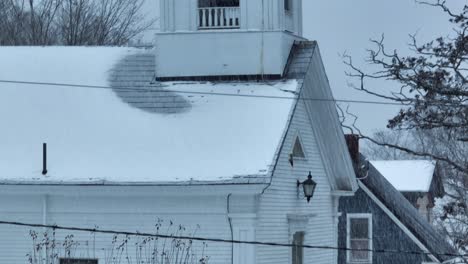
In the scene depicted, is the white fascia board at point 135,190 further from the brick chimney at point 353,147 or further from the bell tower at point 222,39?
the brick chimney at point 353,147

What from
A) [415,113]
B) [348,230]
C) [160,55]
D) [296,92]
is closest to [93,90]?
[160,55]

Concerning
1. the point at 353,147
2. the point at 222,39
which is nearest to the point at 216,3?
the point at 222,39

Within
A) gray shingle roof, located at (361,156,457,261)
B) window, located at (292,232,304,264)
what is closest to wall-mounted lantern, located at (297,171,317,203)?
window, located at (292,232,304,264)

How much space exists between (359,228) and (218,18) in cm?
1181

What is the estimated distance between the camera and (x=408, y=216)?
35625 millimetres

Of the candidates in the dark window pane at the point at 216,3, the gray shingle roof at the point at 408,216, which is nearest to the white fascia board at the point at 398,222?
the gray shingle roof at the point at 408,216

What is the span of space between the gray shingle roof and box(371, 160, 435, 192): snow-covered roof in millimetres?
14213

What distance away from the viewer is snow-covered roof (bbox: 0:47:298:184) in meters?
22.7

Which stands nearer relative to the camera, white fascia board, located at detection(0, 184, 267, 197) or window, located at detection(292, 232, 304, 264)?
white fascia board, located at detection(0, 184, 267, 197)

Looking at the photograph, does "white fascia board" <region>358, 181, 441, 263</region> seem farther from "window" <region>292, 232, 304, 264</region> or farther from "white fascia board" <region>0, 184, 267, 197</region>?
"white fascia board" <region>0, 184, 267, 197</region>

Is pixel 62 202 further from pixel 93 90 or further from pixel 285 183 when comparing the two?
pixel 285 183

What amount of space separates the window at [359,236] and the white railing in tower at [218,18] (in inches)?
→ 446

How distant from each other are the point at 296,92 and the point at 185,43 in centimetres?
304

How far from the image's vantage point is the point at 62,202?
23.2 m
